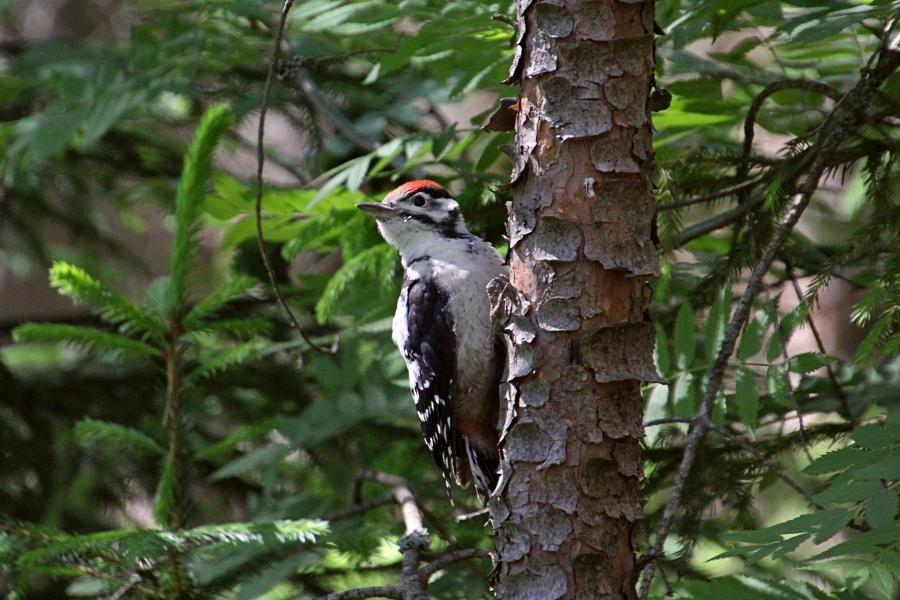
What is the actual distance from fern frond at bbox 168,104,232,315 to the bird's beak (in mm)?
582

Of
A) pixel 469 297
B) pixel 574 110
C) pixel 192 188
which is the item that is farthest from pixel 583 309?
pixel 192 188

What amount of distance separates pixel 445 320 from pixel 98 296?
131 cm

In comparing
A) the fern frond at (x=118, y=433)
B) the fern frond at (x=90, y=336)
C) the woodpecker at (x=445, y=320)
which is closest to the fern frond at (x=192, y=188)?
the fern frond at (x=90, y=336)

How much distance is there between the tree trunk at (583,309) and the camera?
2.36 m

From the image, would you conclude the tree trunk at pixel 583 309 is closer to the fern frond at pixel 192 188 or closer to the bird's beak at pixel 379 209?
the bird's beak at pixel 379 209

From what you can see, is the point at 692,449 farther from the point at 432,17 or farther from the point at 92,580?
the point at 92,580

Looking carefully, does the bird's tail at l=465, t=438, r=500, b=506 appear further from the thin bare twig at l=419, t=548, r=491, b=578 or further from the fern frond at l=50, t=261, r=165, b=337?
the fern frond at l=50, t=261, r=165, b=337

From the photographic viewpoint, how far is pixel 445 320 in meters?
3.85

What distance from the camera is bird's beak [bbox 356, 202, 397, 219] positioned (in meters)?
3.65

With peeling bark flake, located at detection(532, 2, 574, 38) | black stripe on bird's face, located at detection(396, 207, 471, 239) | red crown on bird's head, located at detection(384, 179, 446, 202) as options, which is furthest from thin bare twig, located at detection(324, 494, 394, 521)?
peeling bark flake, located at detection(532, 2, 574, 38)

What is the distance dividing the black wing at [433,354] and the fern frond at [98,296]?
0.99m

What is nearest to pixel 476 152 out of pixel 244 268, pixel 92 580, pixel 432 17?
pixel 244 268

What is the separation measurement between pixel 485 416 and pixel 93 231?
381 centimetres

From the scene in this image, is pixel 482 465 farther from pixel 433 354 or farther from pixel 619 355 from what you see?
pixel 619 355
